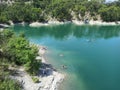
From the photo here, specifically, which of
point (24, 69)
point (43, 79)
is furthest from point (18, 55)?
point (43, 79)

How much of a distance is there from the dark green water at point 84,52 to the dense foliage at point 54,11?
6643mm

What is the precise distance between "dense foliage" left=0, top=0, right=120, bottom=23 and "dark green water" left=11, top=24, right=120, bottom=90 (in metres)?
6.64

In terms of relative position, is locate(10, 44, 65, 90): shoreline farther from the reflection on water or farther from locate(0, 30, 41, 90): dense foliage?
the reflection on water

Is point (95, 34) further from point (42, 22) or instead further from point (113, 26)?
point (42, 22)

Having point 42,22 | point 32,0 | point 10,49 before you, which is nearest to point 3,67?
point 10,49

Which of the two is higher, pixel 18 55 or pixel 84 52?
pixel 18 55

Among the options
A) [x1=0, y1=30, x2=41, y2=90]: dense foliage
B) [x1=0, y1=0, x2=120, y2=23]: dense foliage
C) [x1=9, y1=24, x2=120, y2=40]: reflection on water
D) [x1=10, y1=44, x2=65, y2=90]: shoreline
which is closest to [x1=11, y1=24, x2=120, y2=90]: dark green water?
[x1=9, y1=24, x2=120, y2=40]: reflection on water

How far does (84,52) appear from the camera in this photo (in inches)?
2507

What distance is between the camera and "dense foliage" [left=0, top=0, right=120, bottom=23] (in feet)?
327

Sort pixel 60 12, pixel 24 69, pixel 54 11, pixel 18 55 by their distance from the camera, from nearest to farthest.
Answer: pixel 24 69, pixel 18 55, pixel 54 11, pixel 60 12

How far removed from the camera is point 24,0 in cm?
12250

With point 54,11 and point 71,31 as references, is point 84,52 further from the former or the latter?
point 54,11

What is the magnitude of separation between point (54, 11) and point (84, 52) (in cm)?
4374

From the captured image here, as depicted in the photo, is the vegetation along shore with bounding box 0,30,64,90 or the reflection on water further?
the reflection on water
